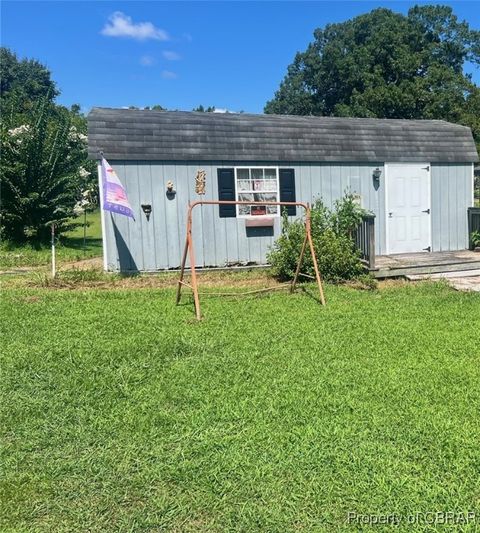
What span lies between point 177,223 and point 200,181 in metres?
0.89

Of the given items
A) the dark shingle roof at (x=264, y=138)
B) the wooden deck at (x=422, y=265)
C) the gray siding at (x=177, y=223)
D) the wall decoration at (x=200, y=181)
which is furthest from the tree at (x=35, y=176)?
the wooden deck at (x=422, y=265)

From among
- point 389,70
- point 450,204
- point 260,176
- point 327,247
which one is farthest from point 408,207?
point 389,70

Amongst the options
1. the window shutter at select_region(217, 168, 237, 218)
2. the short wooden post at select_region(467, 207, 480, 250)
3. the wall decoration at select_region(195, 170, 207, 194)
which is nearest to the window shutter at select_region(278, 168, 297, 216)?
the window shutter at select_region(217, 168, 237, 218)

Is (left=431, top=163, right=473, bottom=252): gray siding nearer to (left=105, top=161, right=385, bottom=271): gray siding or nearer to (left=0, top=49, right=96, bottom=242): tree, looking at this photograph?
(left=105, top=161, right=385, bottom=271): gray siding

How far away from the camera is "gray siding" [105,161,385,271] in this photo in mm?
8844

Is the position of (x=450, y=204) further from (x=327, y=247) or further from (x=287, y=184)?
(x=327, y=247)

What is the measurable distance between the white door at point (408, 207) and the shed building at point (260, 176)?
2 centimetres

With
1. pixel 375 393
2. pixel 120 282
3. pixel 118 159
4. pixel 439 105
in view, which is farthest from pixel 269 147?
pixel 439 105

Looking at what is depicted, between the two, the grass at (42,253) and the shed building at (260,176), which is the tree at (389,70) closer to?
the shed building at (260,176)

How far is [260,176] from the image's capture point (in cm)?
944

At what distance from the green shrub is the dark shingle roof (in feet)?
6.15

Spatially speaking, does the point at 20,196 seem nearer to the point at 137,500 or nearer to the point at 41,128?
the point at 41,128

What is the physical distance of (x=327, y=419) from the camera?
2.97 m

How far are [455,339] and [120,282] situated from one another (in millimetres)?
5299
